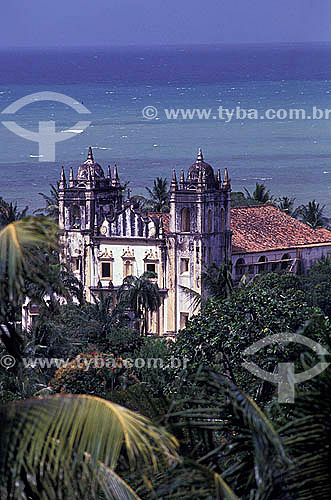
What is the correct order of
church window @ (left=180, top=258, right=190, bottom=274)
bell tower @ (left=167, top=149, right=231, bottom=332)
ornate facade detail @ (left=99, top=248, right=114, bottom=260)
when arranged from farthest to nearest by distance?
ornate facade detail @ (left=99, top=248, right=114, bottom=260), church window @ (left=180, top=258, right=190, bottom=274), bell tower @ (left=167, top=149, right=231, bottom=332)

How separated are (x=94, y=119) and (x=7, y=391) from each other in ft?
531

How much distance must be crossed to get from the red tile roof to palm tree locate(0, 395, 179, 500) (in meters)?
57.0

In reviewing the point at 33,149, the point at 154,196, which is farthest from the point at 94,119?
the point at 154,196

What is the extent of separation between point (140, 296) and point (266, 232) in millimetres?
11494

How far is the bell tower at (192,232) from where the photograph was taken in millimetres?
65188

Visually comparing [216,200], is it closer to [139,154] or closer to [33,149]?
[139,154]

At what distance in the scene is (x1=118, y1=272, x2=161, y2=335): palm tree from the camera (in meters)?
60.7

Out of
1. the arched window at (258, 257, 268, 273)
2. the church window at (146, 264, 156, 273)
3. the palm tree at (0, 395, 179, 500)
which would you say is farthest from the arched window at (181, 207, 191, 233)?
the palm tree at (0, 395, 179, 500)

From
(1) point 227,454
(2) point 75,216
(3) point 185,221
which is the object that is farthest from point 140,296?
(1) point 227,454

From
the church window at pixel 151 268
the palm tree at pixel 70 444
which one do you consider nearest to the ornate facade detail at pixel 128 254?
the church window at pixel 151 268

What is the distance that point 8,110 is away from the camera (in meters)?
189

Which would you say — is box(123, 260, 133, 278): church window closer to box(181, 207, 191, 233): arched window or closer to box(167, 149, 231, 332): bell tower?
box(167, 149, 231, 332): bell tower

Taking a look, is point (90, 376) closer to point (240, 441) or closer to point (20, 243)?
point (240, 441)

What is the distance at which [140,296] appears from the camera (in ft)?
200
